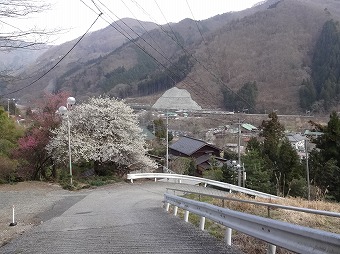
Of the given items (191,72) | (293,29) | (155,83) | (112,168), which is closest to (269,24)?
(293,29)

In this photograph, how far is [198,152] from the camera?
52.8 metres

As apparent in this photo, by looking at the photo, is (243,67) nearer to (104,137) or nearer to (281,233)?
(104,137)

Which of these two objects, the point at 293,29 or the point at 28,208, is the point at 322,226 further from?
the point at 293,29

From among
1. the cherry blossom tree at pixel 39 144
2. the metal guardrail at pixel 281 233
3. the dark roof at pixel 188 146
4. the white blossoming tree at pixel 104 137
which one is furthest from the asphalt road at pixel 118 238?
the dark roof at pixel 188 146

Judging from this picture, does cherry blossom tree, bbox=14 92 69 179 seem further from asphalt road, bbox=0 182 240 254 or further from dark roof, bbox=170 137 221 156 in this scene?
dark roof, bbox=170 137 221 156

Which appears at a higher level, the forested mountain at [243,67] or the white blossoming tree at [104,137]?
the forested mountain at [243,67]

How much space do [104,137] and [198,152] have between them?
1145 inches

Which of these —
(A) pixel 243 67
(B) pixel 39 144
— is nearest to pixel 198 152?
(B) pixel 39 144

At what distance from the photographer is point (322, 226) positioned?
685 centimetres

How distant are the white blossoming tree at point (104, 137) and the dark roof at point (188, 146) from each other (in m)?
25.9

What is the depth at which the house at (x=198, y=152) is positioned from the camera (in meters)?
51.5

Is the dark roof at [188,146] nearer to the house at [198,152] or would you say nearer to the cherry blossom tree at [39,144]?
→ the house at [198,152]

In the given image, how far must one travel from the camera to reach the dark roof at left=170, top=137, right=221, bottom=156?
52094 mm

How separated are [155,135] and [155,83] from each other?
6026 centimetres
